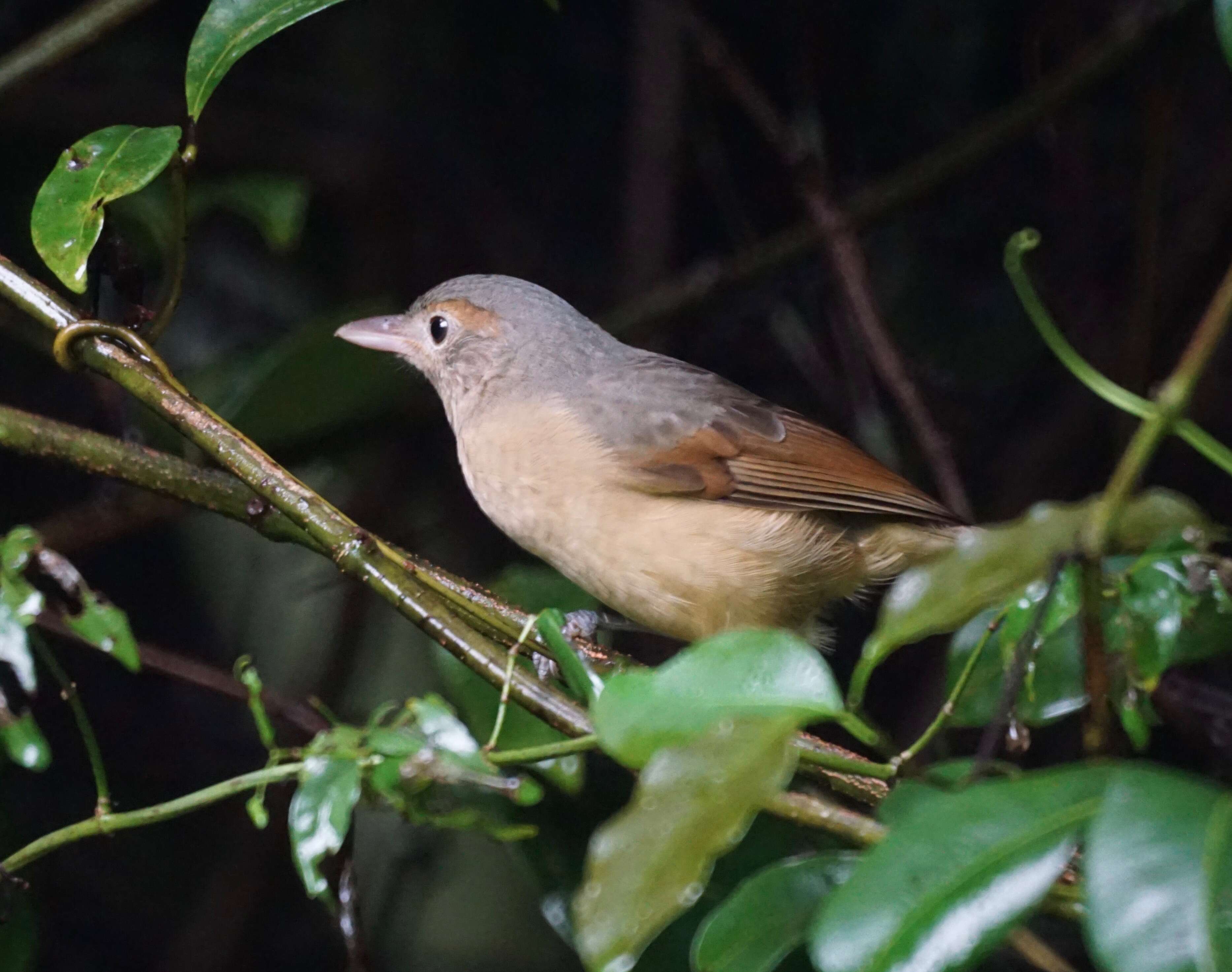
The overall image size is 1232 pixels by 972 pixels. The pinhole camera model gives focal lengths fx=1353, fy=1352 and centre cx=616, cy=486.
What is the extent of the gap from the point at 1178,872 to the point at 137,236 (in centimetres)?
264

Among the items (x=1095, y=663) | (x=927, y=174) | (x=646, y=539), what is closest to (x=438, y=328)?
(x=646, y=539)

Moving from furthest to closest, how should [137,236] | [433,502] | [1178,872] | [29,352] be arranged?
[433,502], [29,352], [137,236], [1178,872]

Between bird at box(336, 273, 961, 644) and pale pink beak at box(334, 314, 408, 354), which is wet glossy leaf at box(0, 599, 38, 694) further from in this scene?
pale pink beak at box(334, 314, 408, 354)

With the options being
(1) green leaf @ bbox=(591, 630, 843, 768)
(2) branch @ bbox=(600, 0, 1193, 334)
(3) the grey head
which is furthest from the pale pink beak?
(1) green leaf @ bbox=(591, 630, 843, 768)

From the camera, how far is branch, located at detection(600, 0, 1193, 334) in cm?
342

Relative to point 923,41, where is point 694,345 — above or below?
below

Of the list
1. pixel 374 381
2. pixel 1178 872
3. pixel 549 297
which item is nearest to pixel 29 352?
pixel 374 381

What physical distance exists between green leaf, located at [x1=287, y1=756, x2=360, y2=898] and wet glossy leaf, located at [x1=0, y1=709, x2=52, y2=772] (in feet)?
1.08

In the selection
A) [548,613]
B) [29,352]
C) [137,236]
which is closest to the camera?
[548,613]

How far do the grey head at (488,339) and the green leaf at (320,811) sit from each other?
1.54 m

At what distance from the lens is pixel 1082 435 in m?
3.79

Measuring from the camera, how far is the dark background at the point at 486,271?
135 inches

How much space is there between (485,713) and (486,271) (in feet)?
6.47

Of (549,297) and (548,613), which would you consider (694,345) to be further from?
(548,613)
